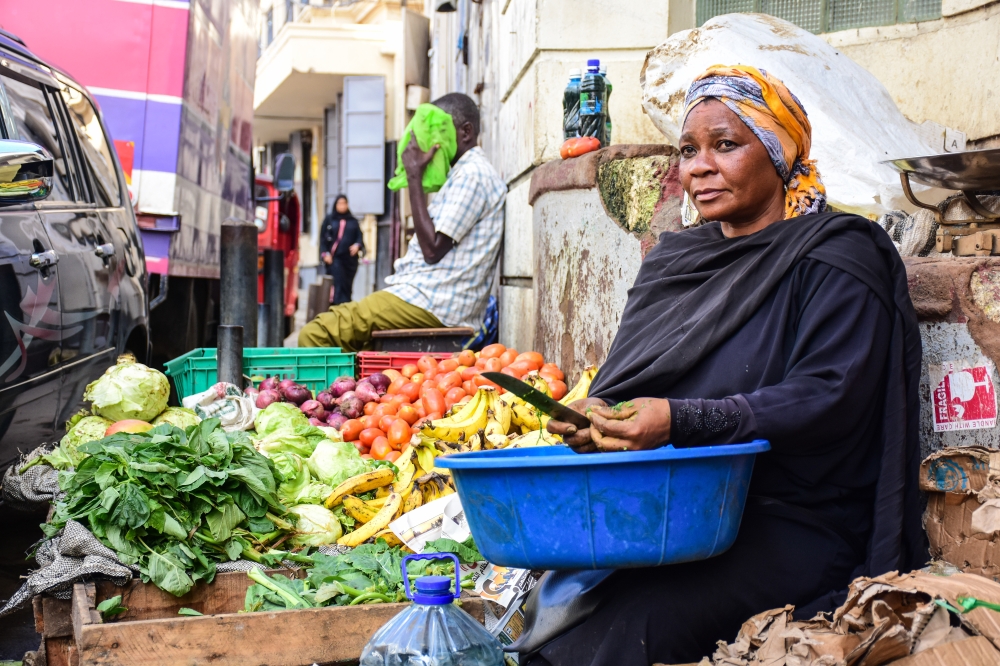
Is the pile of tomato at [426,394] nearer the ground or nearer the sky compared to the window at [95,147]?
nearer the ground

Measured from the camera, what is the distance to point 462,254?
711 cm

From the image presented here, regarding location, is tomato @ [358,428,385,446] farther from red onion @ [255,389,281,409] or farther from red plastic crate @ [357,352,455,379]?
red plastic crate @ [357,352,455,379]

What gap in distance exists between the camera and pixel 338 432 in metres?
5.06

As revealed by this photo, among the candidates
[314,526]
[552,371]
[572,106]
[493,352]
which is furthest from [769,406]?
[493,352]

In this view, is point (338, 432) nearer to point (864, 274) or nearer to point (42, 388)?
point (42, 388)

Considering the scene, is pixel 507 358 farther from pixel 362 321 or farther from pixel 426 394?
pixel 362 321

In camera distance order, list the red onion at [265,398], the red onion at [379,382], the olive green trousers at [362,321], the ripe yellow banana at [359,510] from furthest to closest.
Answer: the olive green trousers at [362,321] → the red onion at [379,382] → the red onion at [265,398] → the ripe yellow banana at [359,510]

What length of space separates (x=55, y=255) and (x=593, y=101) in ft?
8.52

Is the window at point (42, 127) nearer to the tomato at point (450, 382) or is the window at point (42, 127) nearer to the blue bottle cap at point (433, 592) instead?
the tomato at point (450, 382)

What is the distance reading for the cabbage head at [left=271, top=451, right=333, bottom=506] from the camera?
12.4 ft

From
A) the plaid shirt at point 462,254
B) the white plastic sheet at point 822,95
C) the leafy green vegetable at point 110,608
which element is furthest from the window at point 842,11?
the leafy green vegetable at point 110,608

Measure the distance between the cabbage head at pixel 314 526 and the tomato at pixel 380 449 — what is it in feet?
3.32

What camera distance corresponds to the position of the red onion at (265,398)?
5.30 metres

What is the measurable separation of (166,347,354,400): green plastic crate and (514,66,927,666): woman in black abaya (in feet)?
12.7
